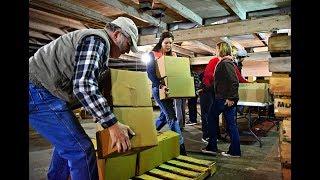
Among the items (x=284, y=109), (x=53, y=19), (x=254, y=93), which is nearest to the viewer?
(x=284, y=109)

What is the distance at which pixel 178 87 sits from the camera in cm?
480

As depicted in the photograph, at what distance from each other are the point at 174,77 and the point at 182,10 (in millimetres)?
1617

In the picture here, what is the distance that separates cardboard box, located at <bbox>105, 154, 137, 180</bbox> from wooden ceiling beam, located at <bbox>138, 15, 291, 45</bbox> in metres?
3.90

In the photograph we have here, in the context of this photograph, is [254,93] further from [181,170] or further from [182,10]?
[181,170]

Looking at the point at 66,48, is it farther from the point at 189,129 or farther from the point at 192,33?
the point at 189,129

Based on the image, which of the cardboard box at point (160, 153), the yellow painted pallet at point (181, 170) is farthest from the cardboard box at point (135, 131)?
the yellow painted pallet at point (181, 170)

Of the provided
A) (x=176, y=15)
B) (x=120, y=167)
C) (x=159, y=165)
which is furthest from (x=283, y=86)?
(x=176, y=15)

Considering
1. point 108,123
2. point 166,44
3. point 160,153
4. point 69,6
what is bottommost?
point 160,153

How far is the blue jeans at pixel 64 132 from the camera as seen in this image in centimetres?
226

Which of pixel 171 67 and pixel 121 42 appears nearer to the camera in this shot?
pixel 121 42

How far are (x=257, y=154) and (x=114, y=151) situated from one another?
3746mm
